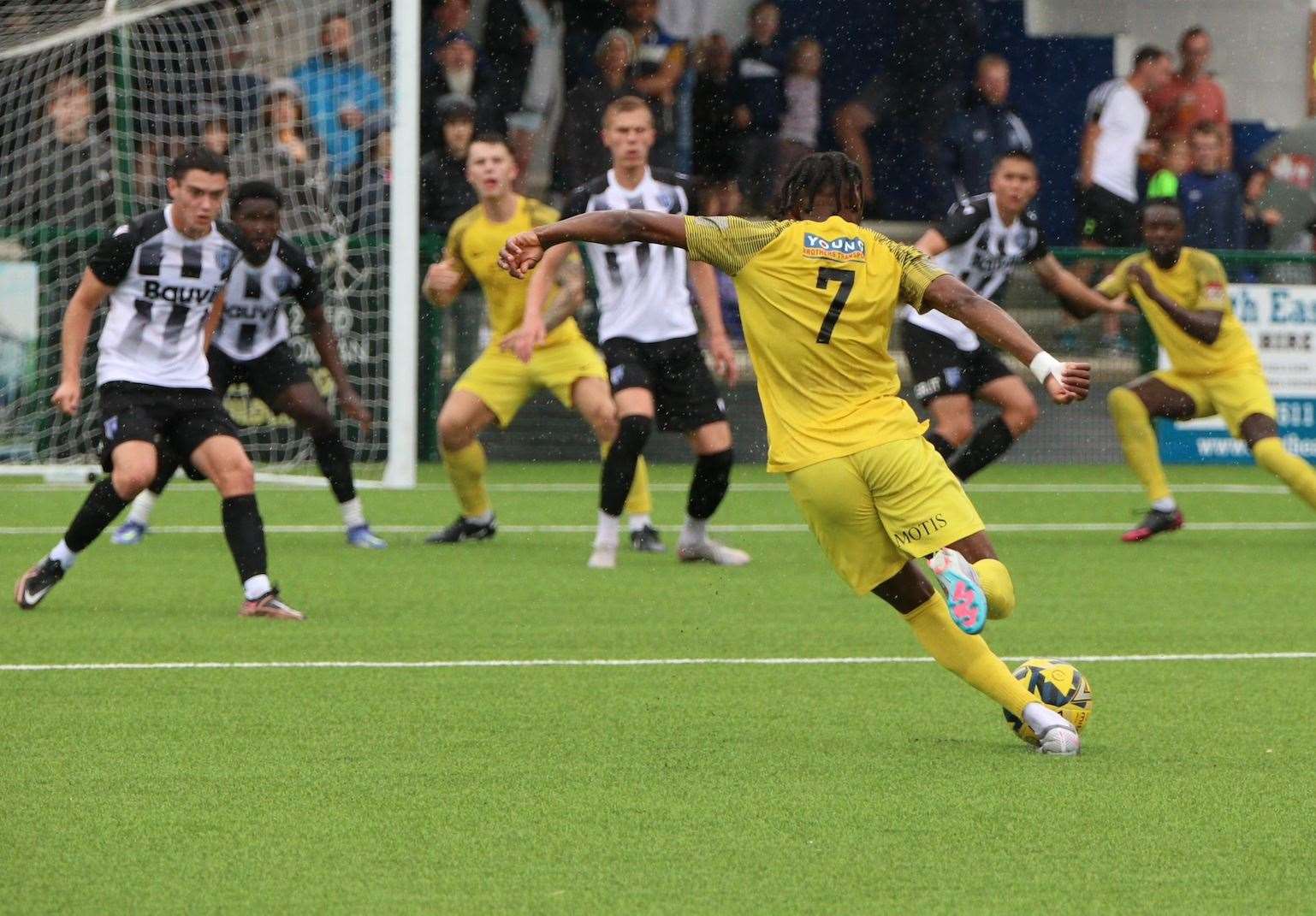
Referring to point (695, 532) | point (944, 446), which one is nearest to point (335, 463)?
point (695, 532)

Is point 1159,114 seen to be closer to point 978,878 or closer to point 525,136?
point 525,136

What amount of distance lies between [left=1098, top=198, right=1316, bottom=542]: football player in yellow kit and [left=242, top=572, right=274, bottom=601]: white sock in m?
5.59

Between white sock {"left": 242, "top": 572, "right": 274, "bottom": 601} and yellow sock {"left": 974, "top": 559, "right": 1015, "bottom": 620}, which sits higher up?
yellow sock {"left": 974, "top": 559, "right": 1015, "bottom": 620}

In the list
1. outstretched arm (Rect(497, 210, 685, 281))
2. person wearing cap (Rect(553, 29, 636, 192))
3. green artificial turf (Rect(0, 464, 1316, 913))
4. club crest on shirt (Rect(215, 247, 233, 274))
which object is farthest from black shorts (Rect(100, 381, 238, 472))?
person wearing cap (Rect(553, 29, 636, 192))

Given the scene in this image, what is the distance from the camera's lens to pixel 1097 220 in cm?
1922

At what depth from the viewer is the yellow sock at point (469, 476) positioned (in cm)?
1184

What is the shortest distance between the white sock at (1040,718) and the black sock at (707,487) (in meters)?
5.09

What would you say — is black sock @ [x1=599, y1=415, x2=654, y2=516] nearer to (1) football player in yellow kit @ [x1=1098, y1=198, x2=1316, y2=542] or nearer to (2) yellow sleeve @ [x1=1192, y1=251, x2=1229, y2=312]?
(1) football player in yellow kit @ [x1=1098, y1=198, x2=1316, y2=542]

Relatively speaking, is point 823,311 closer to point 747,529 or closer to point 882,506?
point 882,506

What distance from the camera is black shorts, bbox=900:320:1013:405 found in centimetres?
1216

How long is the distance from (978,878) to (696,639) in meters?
3.92

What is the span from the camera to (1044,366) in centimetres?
567

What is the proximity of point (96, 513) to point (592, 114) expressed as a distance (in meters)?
9.00

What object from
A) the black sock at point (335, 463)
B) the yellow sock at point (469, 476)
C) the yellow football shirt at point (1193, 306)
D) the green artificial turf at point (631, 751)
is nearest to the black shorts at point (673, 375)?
the green artificial turf at point (631, 751)
